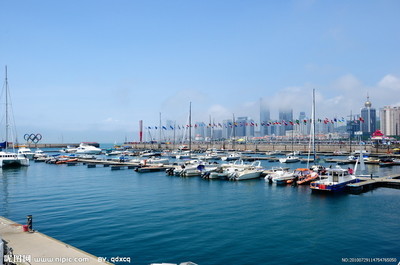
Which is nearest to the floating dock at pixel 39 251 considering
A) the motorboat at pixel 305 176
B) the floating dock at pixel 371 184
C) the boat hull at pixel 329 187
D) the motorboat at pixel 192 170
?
the boat hull at pixel 329 187

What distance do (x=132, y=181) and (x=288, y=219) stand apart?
117ft

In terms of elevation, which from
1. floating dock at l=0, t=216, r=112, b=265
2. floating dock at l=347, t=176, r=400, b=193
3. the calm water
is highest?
floating dock at l=0, t=216, r=112, b=265

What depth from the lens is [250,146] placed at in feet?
537

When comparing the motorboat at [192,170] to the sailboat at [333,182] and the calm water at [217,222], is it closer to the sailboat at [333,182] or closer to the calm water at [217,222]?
the calm water at [217,222]

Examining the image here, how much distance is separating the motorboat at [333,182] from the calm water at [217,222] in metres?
1.31

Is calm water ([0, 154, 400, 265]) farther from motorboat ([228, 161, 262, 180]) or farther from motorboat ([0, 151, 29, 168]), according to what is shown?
motorboat ([0, 151, 29, 168])

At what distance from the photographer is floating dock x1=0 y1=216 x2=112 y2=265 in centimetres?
1563

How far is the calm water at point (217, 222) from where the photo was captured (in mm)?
21453

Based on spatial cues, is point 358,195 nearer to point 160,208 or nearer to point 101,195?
point 160,208

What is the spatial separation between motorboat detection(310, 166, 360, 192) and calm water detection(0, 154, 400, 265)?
1312 mm

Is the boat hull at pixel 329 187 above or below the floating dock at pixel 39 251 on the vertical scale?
below

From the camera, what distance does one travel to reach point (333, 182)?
43250 millimetres

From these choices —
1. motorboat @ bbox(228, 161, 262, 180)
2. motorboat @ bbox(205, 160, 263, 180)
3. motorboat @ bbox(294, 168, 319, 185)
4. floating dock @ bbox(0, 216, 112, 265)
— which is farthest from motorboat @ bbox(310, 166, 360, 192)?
floating dock @ bbox(0, 216, 112, 265)

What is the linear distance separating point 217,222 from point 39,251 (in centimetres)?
1577
